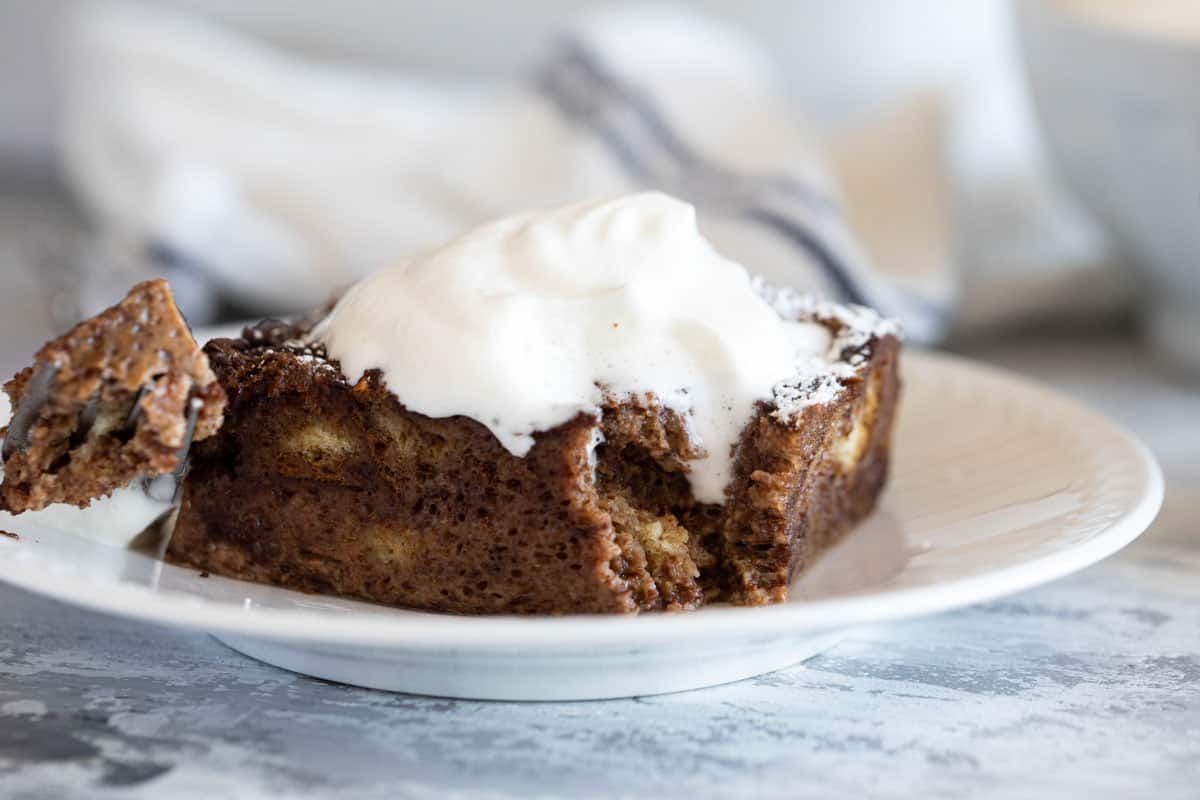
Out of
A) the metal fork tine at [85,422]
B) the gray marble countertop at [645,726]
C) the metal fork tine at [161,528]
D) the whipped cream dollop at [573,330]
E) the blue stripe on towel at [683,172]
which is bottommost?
the gray marble countertop at [645,726]

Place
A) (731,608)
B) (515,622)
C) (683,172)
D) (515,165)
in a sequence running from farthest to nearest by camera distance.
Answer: (515,165)
(683,172)
(731,608)
(515,622)

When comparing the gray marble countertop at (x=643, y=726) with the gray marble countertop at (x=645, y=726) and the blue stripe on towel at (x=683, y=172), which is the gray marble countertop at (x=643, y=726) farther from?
the blue stripe on towel at (x=683, y=172)

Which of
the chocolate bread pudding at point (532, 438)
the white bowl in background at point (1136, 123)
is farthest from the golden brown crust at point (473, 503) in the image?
the white bowl in background at point (1136, 123)

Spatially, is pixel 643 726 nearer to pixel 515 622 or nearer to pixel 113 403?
pixel 515 622

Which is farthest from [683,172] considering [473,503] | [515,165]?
[473,503]

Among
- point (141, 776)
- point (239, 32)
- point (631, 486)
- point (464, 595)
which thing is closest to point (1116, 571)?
point (631, 486)

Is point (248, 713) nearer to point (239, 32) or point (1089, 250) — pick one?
point (1089, 250)
